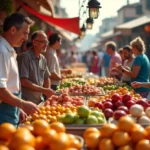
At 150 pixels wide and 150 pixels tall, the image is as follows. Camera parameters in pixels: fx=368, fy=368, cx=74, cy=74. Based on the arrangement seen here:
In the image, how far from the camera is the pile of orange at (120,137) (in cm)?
295

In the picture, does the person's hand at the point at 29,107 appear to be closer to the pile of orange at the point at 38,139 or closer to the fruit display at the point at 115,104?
the pile of orange at the point at 38,139

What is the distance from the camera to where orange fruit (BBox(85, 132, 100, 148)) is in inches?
120

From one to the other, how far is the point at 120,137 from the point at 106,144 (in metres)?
0.13

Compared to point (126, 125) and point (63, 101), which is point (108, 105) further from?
point (126, 125)

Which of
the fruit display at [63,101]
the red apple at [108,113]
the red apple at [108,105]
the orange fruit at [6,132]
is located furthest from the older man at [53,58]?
the orange fruit at [6,132]

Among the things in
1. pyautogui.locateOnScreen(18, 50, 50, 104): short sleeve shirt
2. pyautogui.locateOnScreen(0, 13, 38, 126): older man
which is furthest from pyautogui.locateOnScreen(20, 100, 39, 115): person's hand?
pyautogui.locateOnScreen(18, 50, 50, 104): short sleeve shirt

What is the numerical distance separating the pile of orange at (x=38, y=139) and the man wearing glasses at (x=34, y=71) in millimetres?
2285

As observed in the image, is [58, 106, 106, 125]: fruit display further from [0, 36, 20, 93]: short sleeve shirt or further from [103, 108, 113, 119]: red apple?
[0, 36, 20, 93]: short sleeve shirt

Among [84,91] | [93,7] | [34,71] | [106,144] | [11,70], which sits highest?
[93,7]

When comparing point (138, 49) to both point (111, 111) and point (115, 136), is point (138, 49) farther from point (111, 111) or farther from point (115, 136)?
point (115, 136)

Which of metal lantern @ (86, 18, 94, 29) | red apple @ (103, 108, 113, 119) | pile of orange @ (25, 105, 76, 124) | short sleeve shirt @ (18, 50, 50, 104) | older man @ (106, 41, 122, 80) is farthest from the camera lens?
metal lantern @ (86, 18, 94, 29)

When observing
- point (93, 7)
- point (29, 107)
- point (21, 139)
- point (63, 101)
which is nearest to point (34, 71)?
point (63, 101)

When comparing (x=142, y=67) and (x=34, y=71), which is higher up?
(x=34, y=71)

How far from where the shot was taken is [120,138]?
2.98 metres
